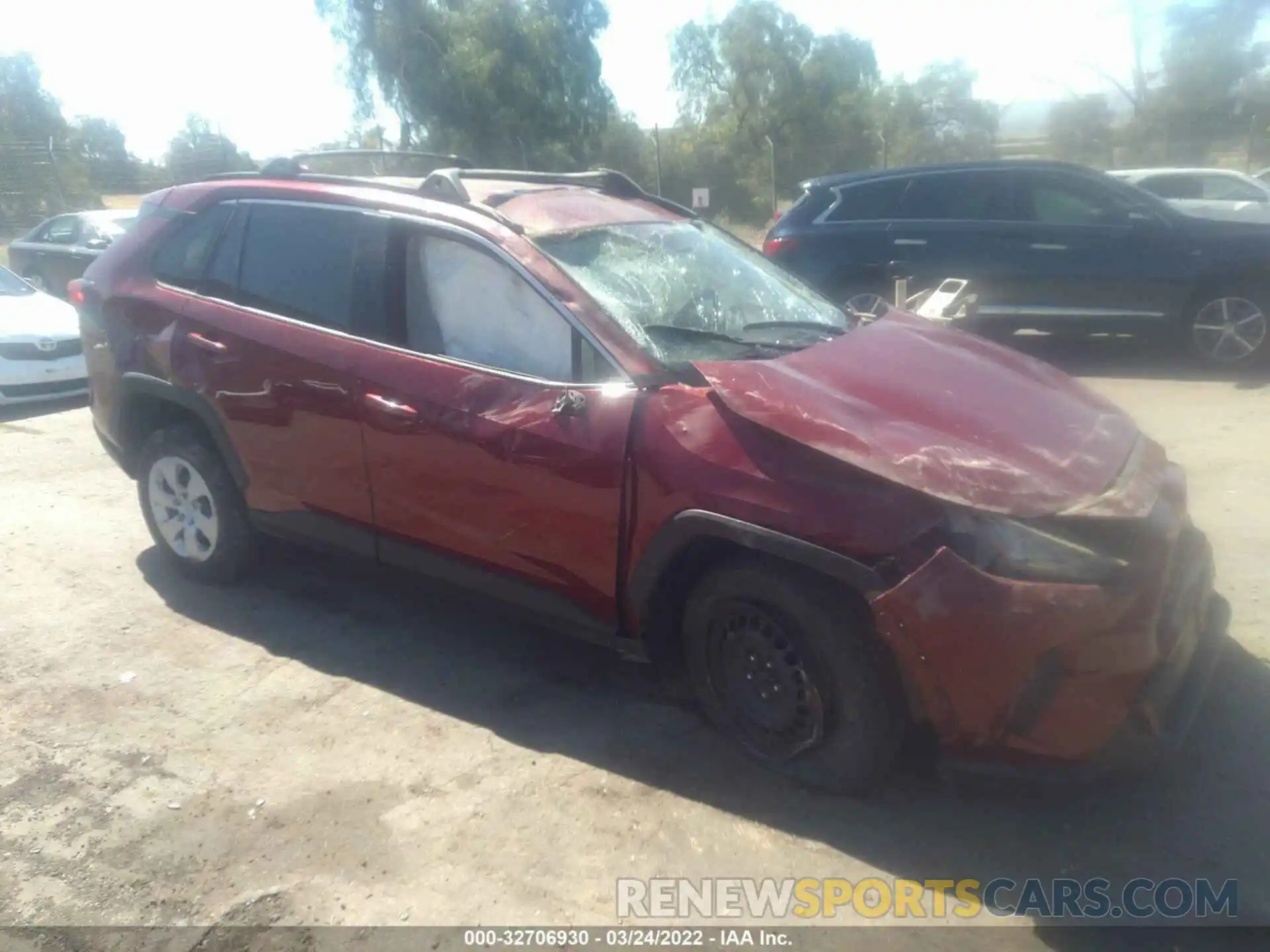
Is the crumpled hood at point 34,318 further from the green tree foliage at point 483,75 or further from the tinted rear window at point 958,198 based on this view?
the green tree foliage at point 483,75

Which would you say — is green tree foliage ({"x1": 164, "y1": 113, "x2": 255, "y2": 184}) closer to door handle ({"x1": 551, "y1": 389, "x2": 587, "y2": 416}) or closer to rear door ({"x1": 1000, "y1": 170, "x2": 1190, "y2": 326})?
rear door ({"x1": 1000, "y1": 170, "x2": 1190, "y2": 326})

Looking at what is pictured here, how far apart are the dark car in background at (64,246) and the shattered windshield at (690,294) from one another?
11.7m

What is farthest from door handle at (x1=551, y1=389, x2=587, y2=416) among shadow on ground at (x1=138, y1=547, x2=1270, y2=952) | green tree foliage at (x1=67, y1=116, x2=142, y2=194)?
green tree foliage at (x1=67, y1=116, x2=142, y2=194)

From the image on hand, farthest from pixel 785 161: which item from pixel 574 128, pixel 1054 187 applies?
pixel 1054 187

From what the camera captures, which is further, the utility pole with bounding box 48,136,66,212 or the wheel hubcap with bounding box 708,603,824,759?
the utility pole with bounding box 48,136,66,212

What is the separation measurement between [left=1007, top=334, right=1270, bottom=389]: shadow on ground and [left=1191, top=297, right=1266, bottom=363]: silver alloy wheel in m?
0.19

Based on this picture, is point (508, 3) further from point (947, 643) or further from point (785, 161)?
point (947, 643)

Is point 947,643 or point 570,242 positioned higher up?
point 570,242

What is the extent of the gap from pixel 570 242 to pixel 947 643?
2002 millimetres

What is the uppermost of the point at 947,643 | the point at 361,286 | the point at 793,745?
the point at 361,286

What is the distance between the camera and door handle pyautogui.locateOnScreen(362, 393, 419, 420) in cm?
383

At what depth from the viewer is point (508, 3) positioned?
33.6 meters

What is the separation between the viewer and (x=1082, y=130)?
1188 inches

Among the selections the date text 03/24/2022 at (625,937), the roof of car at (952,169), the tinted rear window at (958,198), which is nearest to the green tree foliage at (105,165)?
the roof of car at (952,169)
